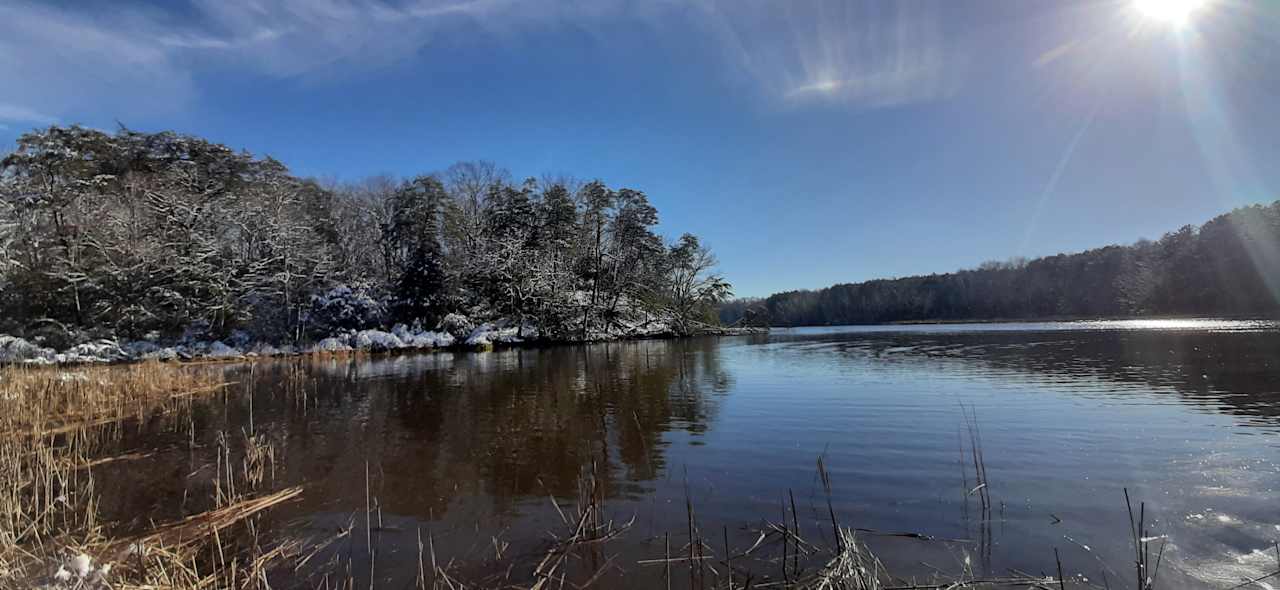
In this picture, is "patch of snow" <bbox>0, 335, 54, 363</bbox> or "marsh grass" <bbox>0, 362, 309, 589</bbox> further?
"patch of snow" <bbox>0, 335, 54, 363</bbox>

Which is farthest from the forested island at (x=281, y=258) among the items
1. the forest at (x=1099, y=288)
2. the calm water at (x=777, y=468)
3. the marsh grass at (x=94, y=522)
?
the forest at (x=1099, y=288)

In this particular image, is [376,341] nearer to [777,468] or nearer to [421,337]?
[421,337]

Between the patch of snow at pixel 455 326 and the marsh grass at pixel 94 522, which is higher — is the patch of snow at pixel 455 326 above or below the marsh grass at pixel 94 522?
above

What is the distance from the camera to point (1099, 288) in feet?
298

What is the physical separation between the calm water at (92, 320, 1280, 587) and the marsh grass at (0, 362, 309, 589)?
42 cm

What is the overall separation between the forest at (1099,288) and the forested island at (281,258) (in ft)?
105

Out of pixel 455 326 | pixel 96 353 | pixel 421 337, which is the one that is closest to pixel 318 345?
pixel 421 337

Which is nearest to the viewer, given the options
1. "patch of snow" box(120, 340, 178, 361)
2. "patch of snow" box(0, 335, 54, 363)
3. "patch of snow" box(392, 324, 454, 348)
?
"patch of snow" box(0, 335, 54, 363)

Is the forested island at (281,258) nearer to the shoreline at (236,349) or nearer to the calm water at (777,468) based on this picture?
the shoreline at (236,349)

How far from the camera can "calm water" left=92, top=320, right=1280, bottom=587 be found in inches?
200

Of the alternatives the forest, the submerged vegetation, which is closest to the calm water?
the submerged vegetation

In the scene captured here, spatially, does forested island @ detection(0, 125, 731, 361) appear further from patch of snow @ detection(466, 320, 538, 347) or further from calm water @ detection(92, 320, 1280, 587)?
calm water @ detection(92, 320, 1280, 587)

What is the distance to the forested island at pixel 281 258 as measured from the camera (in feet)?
109

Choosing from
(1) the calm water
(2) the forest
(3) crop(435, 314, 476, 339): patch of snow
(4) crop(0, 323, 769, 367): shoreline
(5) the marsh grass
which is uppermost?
(2) the forest
